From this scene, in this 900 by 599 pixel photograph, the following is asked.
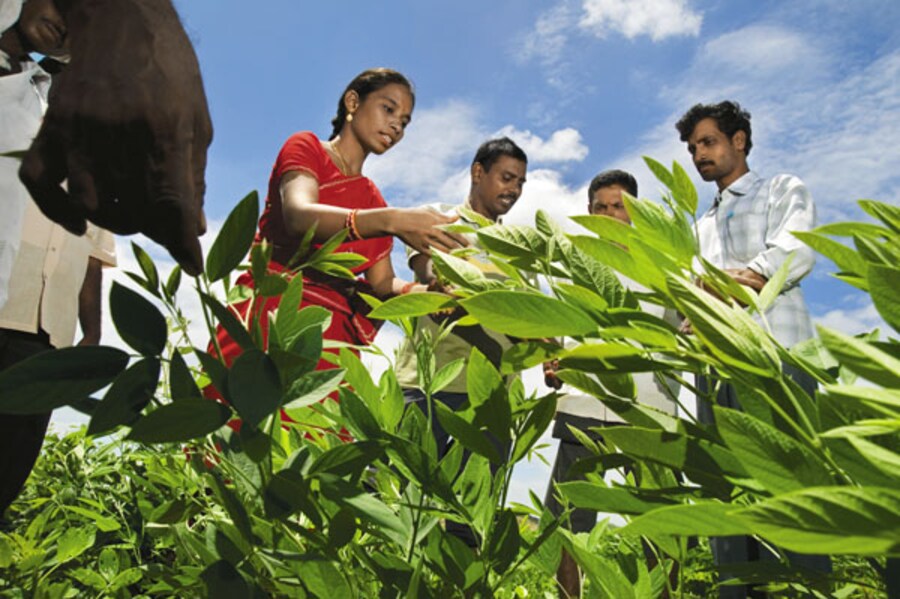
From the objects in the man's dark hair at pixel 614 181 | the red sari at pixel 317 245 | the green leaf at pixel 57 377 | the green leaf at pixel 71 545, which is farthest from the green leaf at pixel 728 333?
the man's dark hair at pixel 614 181

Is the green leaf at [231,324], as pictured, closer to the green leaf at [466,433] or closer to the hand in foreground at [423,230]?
the green leaf at [466,433]

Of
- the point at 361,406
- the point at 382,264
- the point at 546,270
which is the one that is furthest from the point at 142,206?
the point at 382,264

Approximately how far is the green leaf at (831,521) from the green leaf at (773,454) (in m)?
0.07

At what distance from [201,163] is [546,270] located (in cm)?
41

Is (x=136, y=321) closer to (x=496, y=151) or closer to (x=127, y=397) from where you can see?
(x=127, y=397)

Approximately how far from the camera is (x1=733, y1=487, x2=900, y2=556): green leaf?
329mm

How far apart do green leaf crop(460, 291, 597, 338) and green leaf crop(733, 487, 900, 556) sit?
0.21 metres

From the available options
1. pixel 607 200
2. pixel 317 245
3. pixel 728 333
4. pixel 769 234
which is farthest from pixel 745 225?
pixel 728 333

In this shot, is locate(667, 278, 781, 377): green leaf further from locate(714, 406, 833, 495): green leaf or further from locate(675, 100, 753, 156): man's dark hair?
locate(675, 100, 753, 156): man's dark hair

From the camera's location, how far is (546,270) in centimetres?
65

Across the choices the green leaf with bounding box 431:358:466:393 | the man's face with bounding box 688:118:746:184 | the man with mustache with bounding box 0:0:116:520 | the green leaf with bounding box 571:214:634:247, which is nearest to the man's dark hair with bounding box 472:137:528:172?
the man's face with bounding box 688:118:746:184

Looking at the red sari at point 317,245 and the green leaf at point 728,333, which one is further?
the red sari at point 317,245

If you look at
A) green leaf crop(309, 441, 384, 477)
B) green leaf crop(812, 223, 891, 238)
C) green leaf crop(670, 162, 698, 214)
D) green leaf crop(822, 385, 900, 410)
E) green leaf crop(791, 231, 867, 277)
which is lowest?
green leaf crop(309, 441, 384, 477)

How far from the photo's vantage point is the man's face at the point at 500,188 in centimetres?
418
